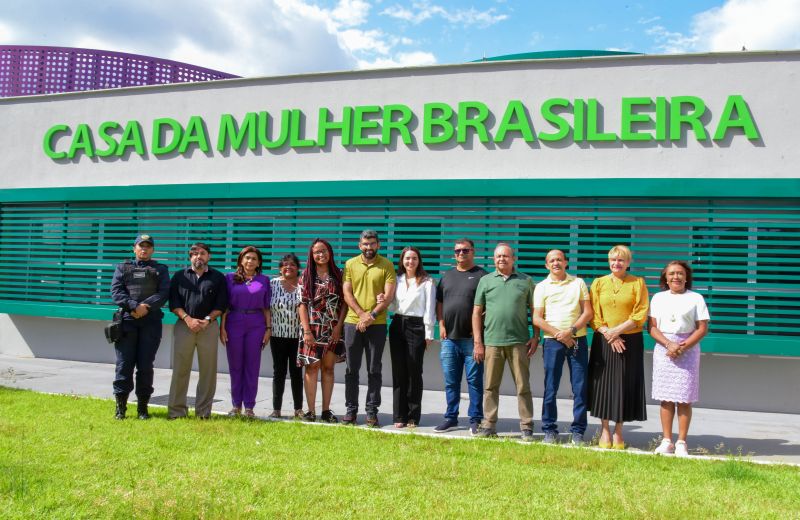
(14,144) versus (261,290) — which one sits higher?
(14,144)

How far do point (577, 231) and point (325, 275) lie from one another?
3823 millimetres

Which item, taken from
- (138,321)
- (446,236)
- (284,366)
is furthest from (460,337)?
(138,321)

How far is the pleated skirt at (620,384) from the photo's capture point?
561 cm

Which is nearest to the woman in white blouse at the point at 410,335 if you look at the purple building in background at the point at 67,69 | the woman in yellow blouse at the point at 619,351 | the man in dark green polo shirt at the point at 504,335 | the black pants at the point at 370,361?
the black pants at the point at 370,361

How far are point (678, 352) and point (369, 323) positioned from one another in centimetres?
287

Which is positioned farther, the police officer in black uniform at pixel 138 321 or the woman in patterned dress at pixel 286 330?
the woman in patterned dress at pixel 286 330

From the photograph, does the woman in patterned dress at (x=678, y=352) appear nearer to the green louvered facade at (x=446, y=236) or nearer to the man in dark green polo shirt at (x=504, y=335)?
the man in dark green polo shirt at (x=504, y=335)

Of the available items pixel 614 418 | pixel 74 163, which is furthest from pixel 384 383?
pixel 74 163

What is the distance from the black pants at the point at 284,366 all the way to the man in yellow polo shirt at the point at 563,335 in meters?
2.53

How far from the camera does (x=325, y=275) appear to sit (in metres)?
6.50

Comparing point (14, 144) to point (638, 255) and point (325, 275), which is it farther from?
point (638, 255)

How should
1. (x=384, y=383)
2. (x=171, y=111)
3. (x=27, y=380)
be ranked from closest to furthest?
(x=27, y=380) → (x=384, y=383) → (x=171, y=111)

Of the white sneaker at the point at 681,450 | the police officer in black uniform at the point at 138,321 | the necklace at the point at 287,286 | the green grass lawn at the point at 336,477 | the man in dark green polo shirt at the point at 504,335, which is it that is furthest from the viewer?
the necklace at the point at 287,286

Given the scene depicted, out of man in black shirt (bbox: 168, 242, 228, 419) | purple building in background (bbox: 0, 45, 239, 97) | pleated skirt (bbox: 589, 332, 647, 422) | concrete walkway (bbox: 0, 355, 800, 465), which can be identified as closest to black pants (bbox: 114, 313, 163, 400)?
man in black shirt (bbox: 168, 242, 228, 419)
